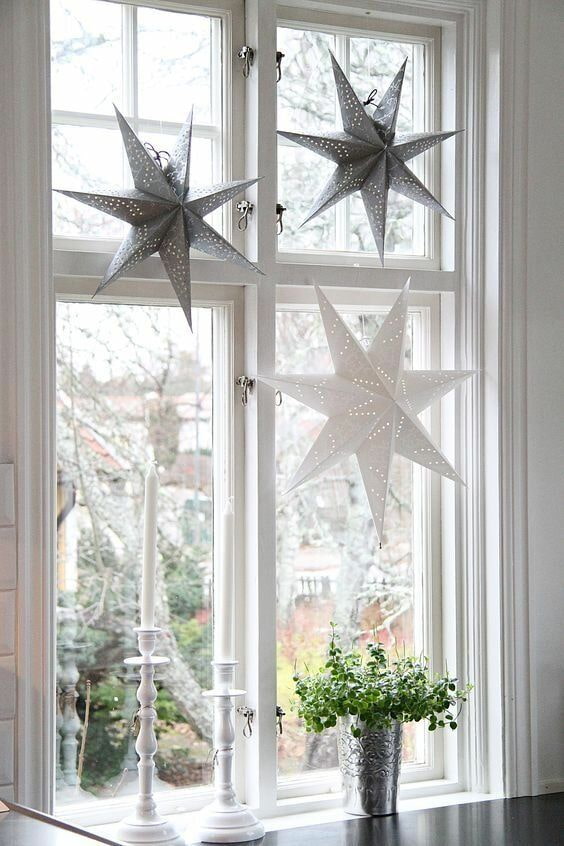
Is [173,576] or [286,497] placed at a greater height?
[286,497]

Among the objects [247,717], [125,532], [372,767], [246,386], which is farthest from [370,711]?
[246,386]

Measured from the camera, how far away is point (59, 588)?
2.18m

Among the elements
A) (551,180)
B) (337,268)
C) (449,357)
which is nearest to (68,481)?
(337,268)

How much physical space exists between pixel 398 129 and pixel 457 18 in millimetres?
285

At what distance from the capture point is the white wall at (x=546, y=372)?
Answer: 2373 mm

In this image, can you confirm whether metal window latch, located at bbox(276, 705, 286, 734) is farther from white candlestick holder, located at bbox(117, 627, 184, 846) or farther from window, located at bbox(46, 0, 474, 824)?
white candlestick holder, located at bbox(117, 627, 184, 846)

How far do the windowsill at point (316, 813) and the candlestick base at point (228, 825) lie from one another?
31 millimetres

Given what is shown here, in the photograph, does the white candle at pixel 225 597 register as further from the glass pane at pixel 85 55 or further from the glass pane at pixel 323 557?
the glass pane at pixel 85 55

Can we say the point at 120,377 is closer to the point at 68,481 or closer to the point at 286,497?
the point at 68,481

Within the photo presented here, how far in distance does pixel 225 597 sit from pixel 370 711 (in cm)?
39

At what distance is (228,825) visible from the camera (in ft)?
6.79

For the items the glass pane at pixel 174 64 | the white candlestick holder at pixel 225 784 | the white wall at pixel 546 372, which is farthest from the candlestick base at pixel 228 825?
the glass pane at pixel 174 64

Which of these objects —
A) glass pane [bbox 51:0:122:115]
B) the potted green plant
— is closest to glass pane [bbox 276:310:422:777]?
the potted green plant

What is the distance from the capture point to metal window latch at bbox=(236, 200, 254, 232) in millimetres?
2295
